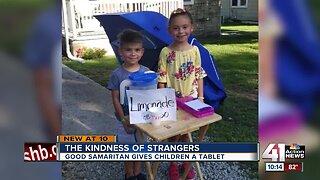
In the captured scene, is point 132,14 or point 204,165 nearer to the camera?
point 132,14

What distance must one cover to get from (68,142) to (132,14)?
2.34ft

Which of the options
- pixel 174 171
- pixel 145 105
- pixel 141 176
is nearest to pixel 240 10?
pixel 145 105

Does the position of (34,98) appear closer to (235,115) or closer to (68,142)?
(68,142)

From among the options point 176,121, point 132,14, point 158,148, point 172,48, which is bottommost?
point 158,148

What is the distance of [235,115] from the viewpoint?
2.24 m

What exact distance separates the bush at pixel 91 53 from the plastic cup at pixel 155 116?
0.39m

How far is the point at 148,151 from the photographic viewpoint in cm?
215

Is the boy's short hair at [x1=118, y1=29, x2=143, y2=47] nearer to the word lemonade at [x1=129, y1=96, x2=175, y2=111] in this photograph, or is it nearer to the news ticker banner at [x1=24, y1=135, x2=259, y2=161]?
the word lemonade at [x1=129, y1=96, x2=175, y2=111]

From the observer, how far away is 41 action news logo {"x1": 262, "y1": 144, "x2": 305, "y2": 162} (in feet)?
7.09

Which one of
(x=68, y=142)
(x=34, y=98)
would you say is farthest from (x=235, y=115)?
(x=34, y=98)

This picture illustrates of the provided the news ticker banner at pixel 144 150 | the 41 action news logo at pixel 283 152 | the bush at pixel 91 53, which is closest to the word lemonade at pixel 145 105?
the news ticker banner at pixel 144 150

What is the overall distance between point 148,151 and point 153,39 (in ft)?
1.84

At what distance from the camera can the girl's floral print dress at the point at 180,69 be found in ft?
7.19

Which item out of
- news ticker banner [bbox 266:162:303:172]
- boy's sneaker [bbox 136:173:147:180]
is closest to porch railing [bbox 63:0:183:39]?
boy's sneaker [bbox 136:173:147:180]
